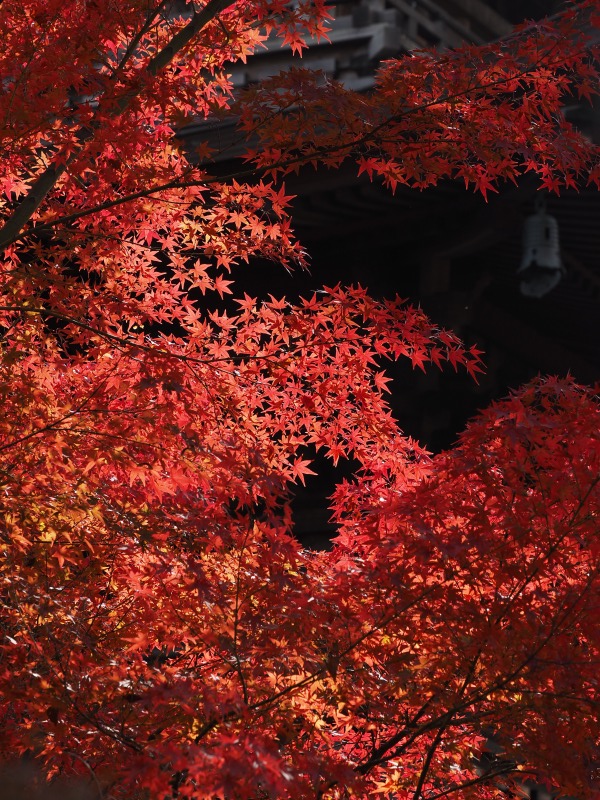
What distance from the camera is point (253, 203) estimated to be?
11.4ft

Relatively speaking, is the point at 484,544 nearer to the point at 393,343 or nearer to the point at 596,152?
the point at 393,343

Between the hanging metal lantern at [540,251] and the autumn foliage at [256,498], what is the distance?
3055mm

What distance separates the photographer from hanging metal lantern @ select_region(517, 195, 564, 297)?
6.51 meters

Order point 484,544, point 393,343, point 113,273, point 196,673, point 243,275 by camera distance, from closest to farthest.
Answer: point 484,544, point 196,673, point 393,343, point 113,273, point 243,275

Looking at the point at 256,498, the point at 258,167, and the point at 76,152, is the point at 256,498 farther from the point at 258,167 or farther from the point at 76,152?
the point at 76,152

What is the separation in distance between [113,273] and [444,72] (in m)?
1.48

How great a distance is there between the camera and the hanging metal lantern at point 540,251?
6512 millimetres

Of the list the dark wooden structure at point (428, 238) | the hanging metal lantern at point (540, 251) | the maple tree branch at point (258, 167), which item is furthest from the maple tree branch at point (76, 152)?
the hanging metal lantern at point (540, 251)

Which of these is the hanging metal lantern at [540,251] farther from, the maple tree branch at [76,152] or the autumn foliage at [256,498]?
the maple tree branch at [76,152]

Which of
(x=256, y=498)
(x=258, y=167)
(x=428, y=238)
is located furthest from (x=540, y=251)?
(x=258, y=167)

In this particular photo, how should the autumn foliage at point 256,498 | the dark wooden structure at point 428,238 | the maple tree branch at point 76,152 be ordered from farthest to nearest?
the dark wooden structure at point 428,238 → the maple tree branch at point 76,152 → the autumn foliage at point 256,498

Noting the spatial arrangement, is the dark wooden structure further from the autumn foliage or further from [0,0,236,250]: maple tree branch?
[0,0,236,250]: maple tree branch

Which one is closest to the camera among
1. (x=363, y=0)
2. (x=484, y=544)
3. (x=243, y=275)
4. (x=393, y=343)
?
(x=484, y=544)

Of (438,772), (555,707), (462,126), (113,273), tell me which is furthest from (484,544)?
(113,273)
